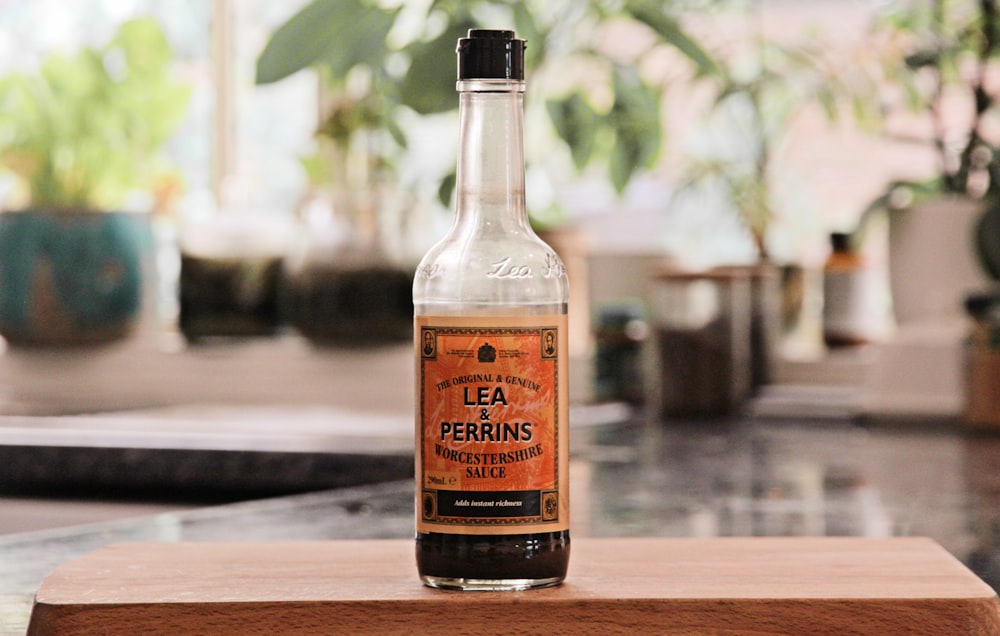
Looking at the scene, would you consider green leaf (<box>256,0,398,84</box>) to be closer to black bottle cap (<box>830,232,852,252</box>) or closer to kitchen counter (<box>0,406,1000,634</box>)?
kitchen counter (<box>0,406,1000,634</box>)

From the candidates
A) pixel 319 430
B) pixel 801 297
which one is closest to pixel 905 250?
pixel 801 297

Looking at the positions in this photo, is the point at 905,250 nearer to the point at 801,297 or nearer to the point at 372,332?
the point at 801,297

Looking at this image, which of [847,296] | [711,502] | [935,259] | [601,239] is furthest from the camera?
[601,239]

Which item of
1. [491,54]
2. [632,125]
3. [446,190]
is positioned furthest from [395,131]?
[491,54]

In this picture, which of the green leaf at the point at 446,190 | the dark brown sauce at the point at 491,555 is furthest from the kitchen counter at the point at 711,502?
the green leaf at the point at 446,190

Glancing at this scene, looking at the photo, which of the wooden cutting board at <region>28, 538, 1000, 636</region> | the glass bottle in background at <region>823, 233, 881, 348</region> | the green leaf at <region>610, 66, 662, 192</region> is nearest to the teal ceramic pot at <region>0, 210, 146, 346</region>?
the green leaf at <region>610, 66, 662, 192</region>

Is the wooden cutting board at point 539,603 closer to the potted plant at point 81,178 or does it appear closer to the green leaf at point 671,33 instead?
the green leaf at point 671,33

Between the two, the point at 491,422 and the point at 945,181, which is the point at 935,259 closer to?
the point at 945,181
